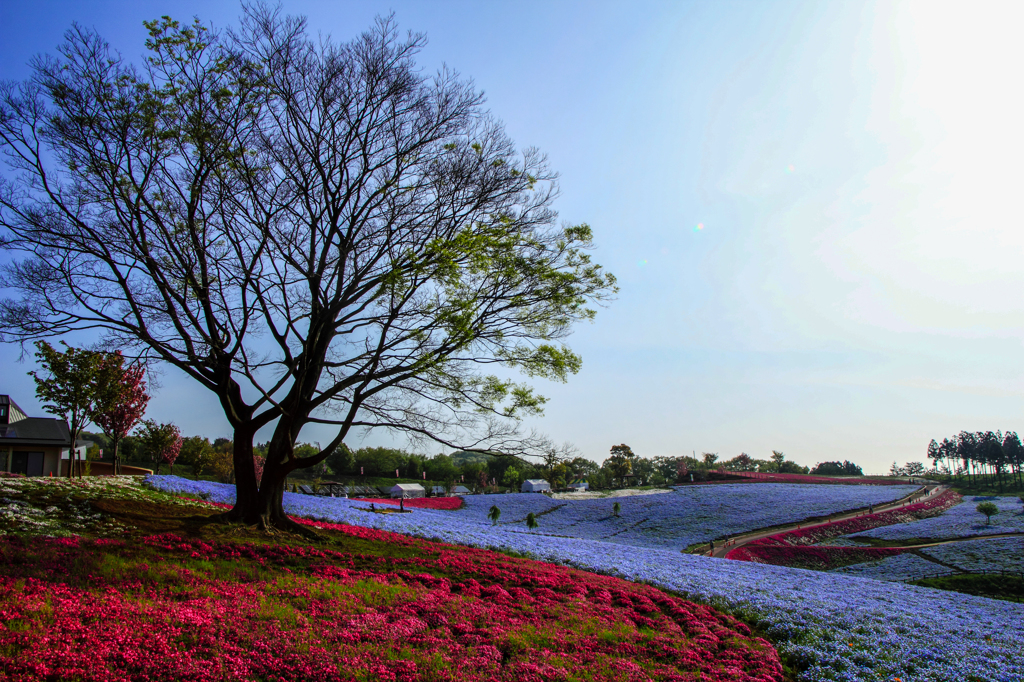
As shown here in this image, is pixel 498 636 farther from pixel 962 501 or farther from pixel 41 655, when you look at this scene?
pixel 962 501

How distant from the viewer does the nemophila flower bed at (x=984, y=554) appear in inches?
1000

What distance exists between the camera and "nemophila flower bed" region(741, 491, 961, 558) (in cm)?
3188

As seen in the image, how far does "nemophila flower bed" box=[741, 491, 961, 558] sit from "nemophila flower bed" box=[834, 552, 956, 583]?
14.8ft

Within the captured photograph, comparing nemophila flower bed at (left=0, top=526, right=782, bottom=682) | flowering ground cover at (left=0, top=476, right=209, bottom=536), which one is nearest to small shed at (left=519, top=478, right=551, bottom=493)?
flowering ground cover at (left=0, top=476, right=209, bottom=536)

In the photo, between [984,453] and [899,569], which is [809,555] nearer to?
[899,569]

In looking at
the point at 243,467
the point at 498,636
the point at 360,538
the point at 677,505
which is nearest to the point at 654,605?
Result: the point at 498,636

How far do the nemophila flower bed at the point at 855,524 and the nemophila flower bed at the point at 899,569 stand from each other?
14.8ft

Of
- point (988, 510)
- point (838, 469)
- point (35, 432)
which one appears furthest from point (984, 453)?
point (35, 432)

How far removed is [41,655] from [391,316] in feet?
30.7

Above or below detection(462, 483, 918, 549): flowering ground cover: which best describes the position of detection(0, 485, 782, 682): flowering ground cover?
above

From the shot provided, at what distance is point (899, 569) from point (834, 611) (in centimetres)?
1822

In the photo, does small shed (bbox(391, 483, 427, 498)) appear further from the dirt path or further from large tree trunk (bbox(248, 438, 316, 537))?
large tree trunk (bbox(248, 438, 316, 537))

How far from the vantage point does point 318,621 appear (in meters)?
7.39

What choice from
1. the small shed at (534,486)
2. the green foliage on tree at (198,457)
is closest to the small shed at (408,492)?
the small shed at (534,486)
